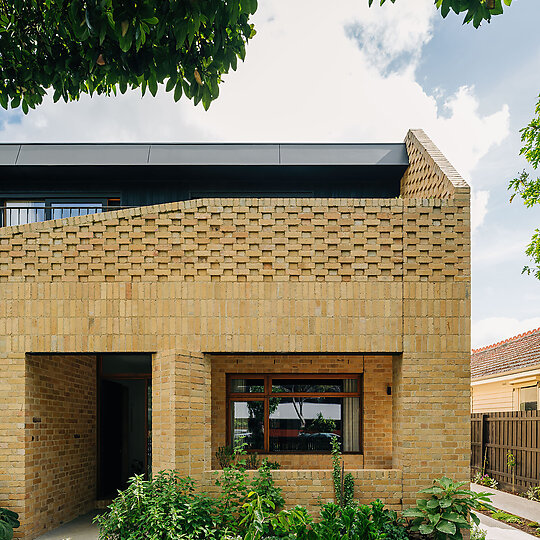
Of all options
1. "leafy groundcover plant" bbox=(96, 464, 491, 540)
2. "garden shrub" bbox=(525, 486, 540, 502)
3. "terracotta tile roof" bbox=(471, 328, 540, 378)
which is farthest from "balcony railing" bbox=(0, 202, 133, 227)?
"terracotta tile roof" bbox=(471, 328, 540, 378)

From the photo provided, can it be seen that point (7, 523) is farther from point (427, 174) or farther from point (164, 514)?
point (427, 174)

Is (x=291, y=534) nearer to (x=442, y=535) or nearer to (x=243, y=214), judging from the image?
(x=442, y=535)

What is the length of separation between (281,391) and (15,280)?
15.9 ft

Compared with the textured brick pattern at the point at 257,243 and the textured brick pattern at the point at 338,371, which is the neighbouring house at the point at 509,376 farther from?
the textured brick pattern at the point at 257,243

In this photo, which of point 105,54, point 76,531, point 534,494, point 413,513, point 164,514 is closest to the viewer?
point 105,54

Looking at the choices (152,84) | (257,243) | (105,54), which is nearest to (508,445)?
(257,243)

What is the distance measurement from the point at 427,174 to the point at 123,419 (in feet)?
24.1

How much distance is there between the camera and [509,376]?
50.0ft

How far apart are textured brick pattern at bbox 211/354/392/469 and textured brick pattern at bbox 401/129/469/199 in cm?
303

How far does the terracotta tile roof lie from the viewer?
15203mm

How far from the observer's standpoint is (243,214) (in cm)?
791

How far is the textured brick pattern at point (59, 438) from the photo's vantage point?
7.98m

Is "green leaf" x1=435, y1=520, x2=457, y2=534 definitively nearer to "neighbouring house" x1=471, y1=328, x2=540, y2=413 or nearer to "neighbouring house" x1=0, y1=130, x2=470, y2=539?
"neighbouring house" x1=0, y1=130, x2=470, y2=539

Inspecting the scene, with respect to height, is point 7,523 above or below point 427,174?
below
